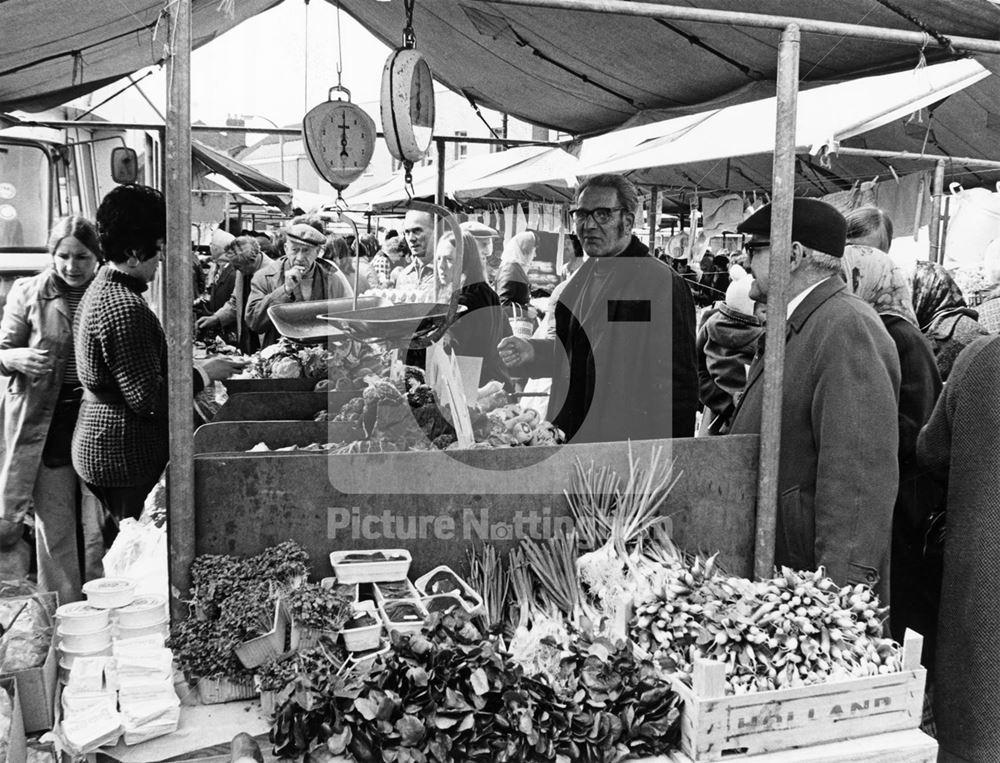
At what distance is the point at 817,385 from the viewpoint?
257 cm

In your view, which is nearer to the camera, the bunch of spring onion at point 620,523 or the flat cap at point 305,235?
the bunch of spring onion at point 620,523

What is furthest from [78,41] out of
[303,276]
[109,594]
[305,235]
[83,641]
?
[83,641]

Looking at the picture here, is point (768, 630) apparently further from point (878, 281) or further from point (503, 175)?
point (503, 175)

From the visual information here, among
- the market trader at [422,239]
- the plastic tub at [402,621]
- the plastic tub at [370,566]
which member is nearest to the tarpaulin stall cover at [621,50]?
the market trader at [422,239]

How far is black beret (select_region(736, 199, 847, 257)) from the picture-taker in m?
2.67

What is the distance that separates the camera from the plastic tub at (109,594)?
2.14m

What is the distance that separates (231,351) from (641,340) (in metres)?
3.53

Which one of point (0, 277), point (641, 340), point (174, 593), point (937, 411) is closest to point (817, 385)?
point (937, 411)

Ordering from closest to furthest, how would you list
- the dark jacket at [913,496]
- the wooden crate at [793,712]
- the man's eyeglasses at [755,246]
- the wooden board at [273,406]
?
the wooden crate at [793,712], the man's eyeglasses at [755,246], the dark jacket at [913,496], the wooden board at [273,406]

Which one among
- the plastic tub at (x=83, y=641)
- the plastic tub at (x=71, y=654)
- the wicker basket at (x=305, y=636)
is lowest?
the plastic tub at (x=71, y=654)

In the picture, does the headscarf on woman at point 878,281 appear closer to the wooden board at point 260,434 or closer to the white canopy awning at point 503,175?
the wooden board at point 260,434

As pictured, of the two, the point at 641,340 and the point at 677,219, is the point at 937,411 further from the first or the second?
the point at 677,219

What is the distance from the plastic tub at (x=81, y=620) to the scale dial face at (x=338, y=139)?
283cm

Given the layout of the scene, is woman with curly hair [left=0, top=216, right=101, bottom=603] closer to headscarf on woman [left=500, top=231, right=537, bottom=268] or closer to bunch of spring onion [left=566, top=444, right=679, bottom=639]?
bunch of spring onion [left=566, top=444, right=679, bottom=639]
